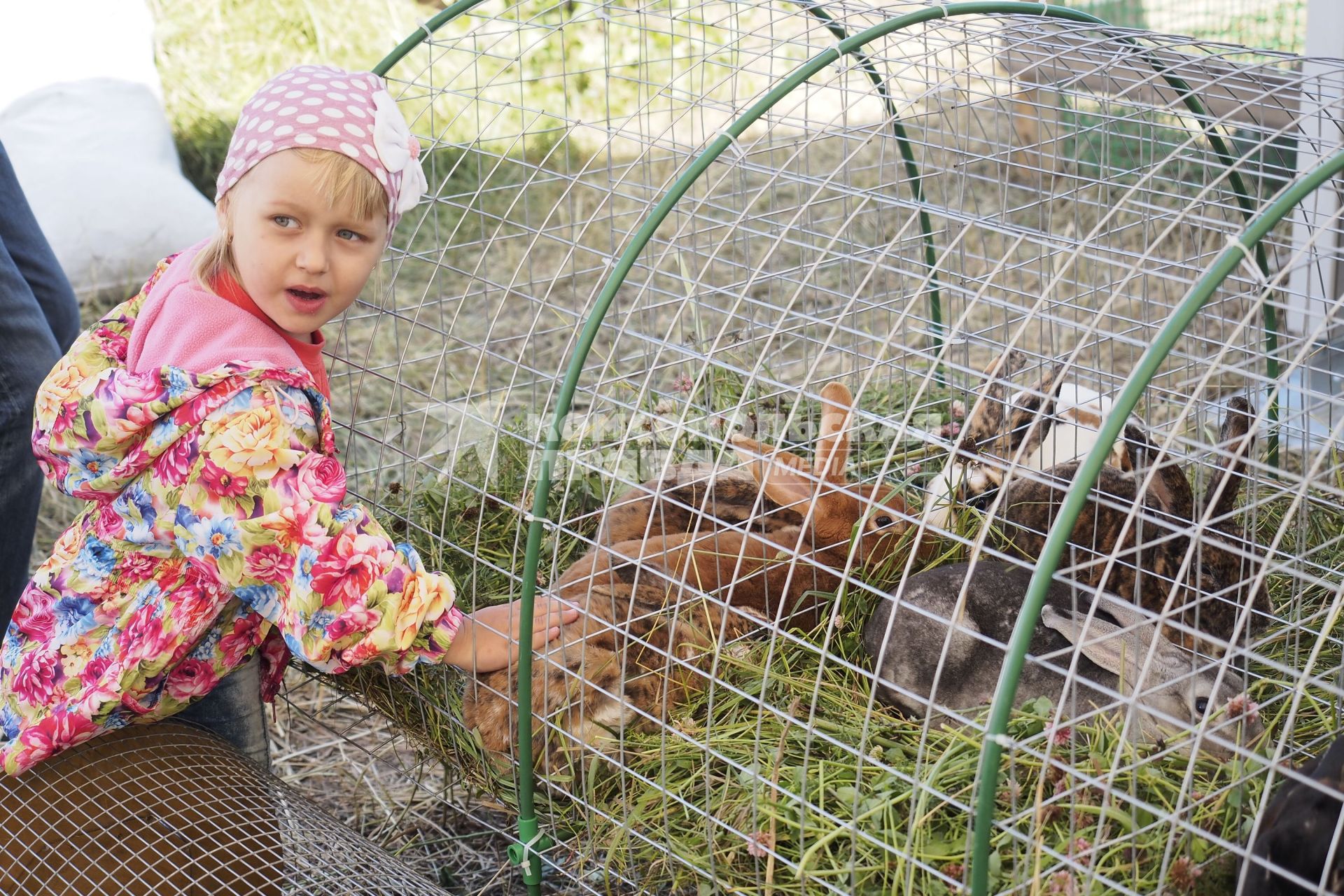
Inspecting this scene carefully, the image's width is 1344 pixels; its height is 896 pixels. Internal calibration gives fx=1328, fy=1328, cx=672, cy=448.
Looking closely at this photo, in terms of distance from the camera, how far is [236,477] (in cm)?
185

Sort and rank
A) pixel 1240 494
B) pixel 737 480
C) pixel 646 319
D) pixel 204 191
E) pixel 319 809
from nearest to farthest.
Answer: pixel 319 809, pixel 737 480, pixel 1240 494, pixel 646 319, pixel 204 191

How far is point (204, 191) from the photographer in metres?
5.80

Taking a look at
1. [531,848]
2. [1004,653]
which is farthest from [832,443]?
[531,848]

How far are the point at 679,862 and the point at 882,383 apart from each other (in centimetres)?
179

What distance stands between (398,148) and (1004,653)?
3.92 ft

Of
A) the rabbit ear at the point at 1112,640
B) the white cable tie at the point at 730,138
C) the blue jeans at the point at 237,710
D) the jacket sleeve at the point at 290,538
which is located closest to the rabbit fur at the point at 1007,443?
the rabbit ear at the point at 1112,640

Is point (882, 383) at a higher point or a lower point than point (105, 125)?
lower

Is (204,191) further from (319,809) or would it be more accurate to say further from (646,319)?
(319,809)

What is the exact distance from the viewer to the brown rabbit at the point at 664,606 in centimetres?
203

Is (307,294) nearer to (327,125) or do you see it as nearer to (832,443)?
(327,125)

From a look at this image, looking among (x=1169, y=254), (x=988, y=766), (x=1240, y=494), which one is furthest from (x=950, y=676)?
(x=1169, y=254)

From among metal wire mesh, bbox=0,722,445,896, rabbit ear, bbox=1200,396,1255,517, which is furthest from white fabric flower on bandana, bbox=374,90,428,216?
rabbit ear, bbox=1200,396,1255,517

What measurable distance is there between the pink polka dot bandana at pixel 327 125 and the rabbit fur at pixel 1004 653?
3.33 feet

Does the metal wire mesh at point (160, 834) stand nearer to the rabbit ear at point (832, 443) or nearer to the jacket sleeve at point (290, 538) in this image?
the jacket sleeve at point (290, 538)
